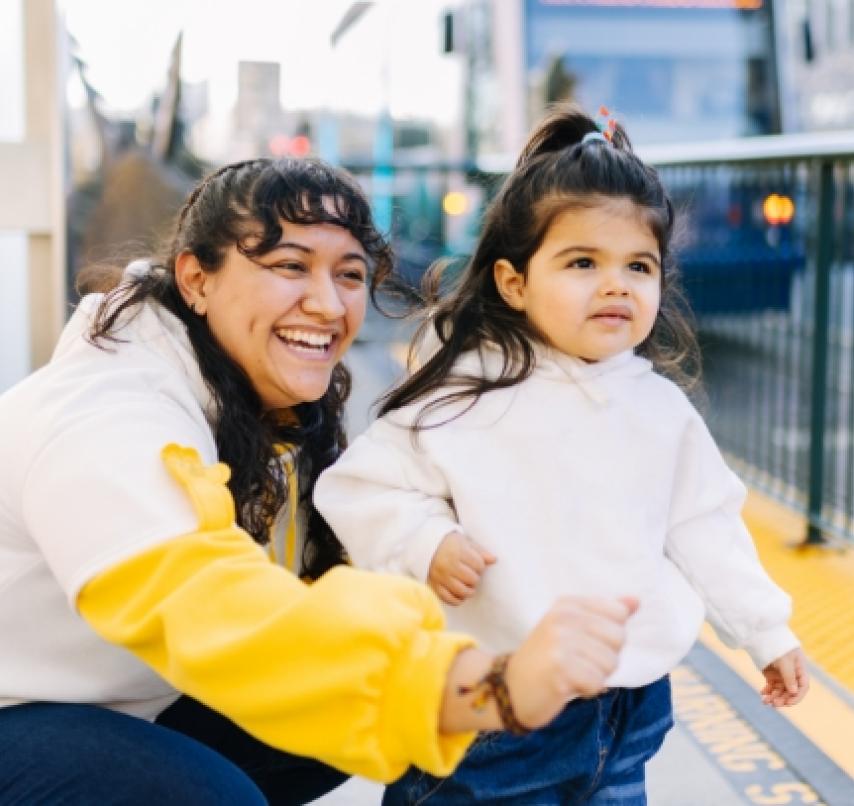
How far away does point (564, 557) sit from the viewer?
6.10ft

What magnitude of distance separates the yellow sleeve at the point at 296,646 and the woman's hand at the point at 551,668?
0.09 ft

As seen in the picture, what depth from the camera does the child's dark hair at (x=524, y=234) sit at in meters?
1.94

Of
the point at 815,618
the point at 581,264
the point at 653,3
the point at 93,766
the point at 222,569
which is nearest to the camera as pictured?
the point at 222,569

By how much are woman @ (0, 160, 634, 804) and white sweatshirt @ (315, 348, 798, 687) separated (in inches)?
8.0

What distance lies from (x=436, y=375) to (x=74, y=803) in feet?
2.60

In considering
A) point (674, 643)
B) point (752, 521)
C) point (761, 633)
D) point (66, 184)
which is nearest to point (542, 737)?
point (674, 643)

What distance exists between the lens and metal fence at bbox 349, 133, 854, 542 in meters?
4.26

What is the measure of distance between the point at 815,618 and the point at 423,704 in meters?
2.53

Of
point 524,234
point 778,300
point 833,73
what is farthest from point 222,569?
point 833,73

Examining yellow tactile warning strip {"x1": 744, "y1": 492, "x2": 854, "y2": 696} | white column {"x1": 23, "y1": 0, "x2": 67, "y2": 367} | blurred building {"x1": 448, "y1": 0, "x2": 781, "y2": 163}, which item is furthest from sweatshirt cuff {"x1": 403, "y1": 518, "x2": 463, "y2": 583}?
blurred building {"x1": 448, "y1": 0, "x2": 781, "y2": 163}

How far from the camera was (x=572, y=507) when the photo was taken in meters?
1.88

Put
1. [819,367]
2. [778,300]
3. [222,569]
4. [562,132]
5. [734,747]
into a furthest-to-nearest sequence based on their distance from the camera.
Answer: [778,300] < [819,367] < [734,747] < [562,132] < [222,569]

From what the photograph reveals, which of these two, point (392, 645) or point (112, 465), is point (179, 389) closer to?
point (112, 465)

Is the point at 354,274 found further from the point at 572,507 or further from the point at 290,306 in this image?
the point at 572,507
